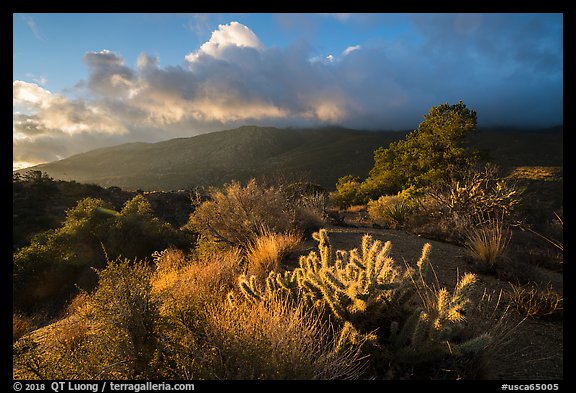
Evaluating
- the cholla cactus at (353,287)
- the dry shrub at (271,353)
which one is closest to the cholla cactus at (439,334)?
the cholla cactus at (353,287)

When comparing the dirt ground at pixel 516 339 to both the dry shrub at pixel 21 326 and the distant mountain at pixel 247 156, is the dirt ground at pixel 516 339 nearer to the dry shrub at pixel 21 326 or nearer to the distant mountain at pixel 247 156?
the dry shrub at pixel 21 326

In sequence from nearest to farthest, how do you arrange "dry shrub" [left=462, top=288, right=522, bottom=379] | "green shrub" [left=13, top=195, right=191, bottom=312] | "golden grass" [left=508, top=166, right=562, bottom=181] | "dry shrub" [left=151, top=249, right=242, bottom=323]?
"dry shrub" [left=462, top=288, right=522, bottom=379] → "dry shrub" [left=151, top=249, right=242, bottom=323] → "green shrub" [left=13, top=195, right=191, bottom=312] → "golden grass" [left=508, top=166, right=562, bottom=181]

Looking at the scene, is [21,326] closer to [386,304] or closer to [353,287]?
[353,287]

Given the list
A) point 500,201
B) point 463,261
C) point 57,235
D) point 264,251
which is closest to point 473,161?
point 500,201

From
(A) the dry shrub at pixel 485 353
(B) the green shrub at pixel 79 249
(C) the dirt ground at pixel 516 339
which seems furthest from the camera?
(B) the green shrub at pixel 79 249

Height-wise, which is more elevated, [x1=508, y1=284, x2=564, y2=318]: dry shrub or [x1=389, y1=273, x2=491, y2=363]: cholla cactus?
[x1=389, y1=273, x2=491, y2=363]: cholla cactus

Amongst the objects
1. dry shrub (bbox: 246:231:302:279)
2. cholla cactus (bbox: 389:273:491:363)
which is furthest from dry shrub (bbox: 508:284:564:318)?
dry shrub (bbox: 246:231:302:279)

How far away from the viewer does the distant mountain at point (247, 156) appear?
7112 cm

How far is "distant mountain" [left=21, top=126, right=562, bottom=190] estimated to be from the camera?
2800 inches

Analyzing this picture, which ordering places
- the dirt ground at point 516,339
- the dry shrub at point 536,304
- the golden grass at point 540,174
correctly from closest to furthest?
the dirt ground at point 516,339
the dry shrub at point 536,304
the golden grass at point 540,174

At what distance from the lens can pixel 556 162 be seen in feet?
181

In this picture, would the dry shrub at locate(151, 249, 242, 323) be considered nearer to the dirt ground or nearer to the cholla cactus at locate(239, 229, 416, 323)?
the cholla cactus at locate(239, 229, 416, 323)
